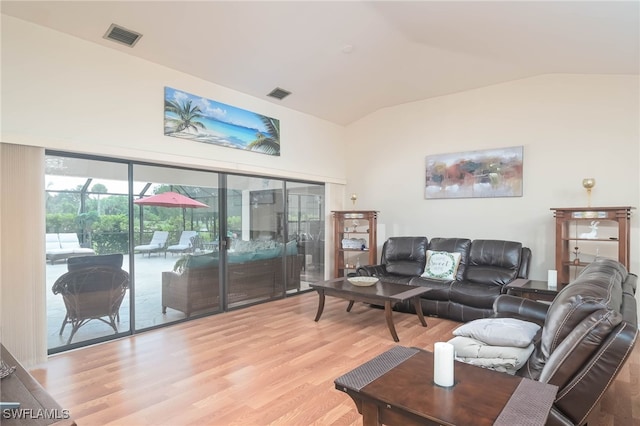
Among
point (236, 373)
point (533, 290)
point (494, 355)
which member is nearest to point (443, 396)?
point (494, 355)

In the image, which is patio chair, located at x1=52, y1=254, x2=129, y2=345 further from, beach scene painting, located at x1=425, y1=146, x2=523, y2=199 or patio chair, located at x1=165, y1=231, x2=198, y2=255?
beach scene painting, located at x1=425, y1=146, x2=523, y2=199

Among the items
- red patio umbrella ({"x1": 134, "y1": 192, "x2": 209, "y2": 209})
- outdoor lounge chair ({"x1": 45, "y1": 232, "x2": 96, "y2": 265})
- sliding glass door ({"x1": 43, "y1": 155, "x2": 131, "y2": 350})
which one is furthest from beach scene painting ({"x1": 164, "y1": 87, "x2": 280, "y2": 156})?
outdoor lounge chair ({"x1": 45, "y1": 232, "x2": 96, "y2": 265})

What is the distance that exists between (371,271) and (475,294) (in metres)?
1.45

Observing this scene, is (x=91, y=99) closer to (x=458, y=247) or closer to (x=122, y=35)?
(x=122, y=35)

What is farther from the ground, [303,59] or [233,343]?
[303,59]

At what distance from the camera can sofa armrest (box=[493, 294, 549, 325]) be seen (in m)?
2.66

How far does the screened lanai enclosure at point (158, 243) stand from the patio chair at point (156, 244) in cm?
1

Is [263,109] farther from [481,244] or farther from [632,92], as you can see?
[632,92]

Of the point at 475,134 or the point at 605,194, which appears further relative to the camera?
the point at 475,134

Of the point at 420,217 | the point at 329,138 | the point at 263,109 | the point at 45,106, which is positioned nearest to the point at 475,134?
the point at 420,217

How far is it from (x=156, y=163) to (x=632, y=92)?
571 cm

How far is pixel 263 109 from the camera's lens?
5332 millimetres

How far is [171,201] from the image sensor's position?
173 inches

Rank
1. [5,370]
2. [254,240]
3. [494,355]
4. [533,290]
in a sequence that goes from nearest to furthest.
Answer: [5,370] → [494,355] → [533,290] → [254,240]
